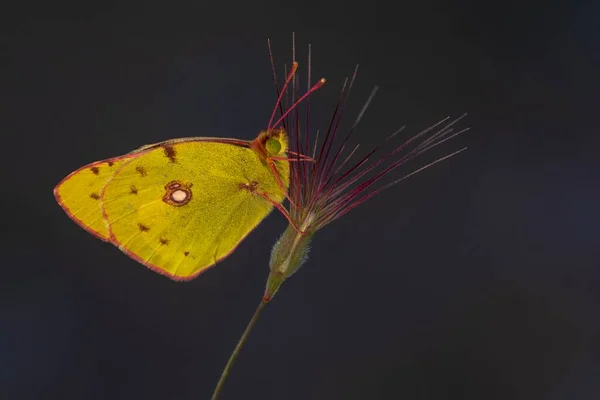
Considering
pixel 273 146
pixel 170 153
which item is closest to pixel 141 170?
pixel 170 153

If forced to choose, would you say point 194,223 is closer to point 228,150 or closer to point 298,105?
point 228,150

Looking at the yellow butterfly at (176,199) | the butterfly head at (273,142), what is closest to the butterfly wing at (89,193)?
the yellow butterfly at (176,199)

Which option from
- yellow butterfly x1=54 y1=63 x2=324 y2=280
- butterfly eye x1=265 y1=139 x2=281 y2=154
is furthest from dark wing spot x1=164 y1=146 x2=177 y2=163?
butterfly eye x1=265 y1=139 x2=281 y2=154

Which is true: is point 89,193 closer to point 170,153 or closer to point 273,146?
point 170,153

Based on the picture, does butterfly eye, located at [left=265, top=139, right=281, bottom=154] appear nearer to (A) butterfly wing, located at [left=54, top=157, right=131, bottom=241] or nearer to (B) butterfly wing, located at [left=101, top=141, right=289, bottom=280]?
(B) butterfly wing, located at [left=101, top=141, right=289, bottom=280]

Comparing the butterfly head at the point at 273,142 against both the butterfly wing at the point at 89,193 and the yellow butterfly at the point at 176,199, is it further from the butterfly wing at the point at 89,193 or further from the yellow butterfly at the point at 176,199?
the butterfly wing at the point at 89,193
